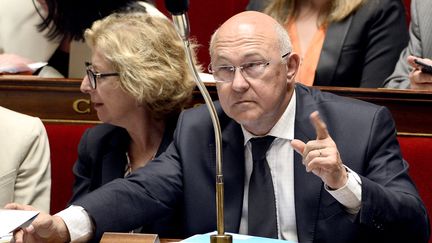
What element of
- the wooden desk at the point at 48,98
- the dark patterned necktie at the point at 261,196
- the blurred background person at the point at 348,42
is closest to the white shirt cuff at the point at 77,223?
the dark patterned necktie at the point at 261,196

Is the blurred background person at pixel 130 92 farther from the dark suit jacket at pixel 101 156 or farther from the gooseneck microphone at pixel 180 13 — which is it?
the gooseneck microphone at pixel 180 13

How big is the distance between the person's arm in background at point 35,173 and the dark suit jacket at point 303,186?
370mm

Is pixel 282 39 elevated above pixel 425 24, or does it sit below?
above

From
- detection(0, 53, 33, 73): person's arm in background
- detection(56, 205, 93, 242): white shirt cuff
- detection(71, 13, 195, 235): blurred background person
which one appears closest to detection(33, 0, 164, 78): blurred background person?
detection(0, 53, 33, 73): person's arm in background

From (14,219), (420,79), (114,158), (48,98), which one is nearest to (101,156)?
(114,158)

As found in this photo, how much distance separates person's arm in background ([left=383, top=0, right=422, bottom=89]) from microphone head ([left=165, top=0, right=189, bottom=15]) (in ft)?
5.42

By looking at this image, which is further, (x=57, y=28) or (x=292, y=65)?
(x=57, y=28)

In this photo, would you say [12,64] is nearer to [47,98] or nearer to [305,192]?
[47,98]

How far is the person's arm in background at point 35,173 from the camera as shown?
110 inches

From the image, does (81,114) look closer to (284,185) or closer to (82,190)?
(82,190)

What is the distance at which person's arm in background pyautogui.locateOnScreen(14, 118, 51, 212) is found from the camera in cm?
280

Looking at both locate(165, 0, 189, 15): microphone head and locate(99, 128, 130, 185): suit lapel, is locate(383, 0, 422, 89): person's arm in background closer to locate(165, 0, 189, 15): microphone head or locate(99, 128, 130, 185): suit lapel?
locate(99, 128, 130, 185): suit lapel

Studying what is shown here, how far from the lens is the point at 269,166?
8.14 ft

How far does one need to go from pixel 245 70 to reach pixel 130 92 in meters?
0.55
